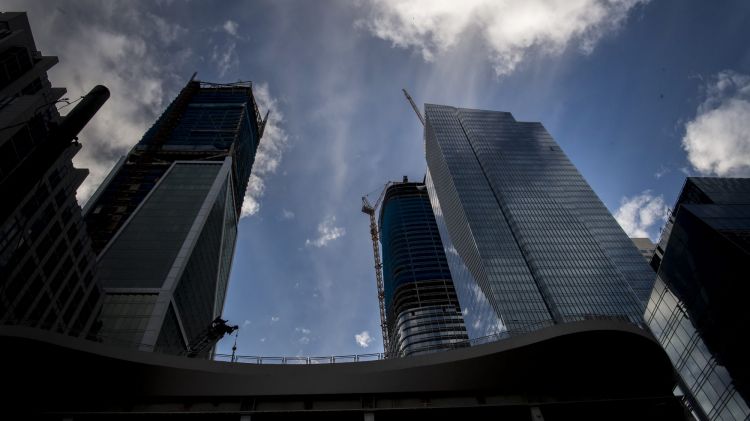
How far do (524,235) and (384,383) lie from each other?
11099 centimetres

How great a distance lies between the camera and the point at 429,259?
195 metres

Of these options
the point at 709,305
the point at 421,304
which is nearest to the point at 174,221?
the point at 709,305

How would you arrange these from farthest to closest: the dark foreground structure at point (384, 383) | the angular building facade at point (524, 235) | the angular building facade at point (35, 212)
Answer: the angular building facade at point (524, 235), the angular building facade at point (35, 212), the dark foreground structure at point (384, 383)

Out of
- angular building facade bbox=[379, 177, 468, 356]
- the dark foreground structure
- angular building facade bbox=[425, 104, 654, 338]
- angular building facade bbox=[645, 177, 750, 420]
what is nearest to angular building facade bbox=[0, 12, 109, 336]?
the dark foreground structure

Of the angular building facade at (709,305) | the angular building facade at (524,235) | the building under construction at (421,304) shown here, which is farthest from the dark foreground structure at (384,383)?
the building under construction at (421,304)

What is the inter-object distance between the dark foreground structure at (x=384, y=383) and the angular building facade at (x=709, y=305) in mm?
21508

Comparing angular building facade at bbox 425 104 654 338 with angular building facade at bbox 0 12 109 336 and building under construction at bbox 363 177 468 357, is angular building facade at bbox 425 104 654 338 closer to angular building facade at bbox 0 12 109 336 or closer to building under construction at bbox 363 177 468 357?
building under construction at bbox 363 177 468 357

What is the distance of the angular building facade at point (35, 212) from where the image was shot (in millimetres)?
35875

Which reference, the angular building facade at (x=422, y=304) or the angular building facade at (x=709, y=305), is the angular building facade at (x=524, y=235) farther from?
the angular building facade at (x=709, y=305)

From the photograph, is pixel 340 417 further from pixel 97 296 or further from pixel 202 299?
pixel 202 299

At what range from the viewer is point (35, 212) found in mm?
41188

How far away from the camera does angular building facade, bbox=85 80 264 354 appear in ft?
221

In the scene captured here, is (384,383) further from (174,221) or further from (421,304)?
(421,304)

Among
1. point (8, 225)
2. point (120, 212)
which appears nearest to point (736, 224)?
point (8, 225)
